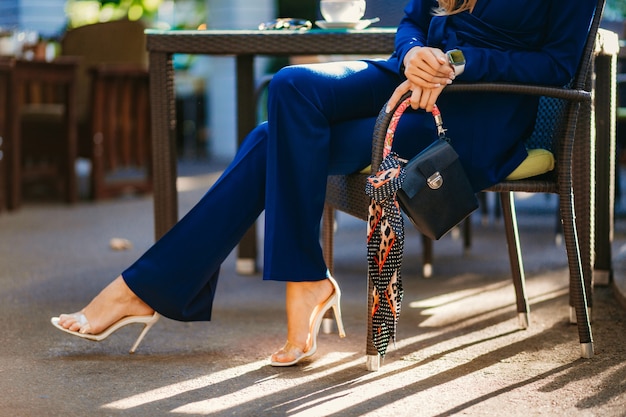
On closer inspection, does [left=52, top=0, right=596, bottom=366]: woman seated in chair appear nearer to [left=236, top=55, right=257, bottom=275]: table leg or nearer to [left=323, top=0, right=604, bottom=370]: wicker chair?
[left=323, top=0, right=604, bottom=370]: wicker chair

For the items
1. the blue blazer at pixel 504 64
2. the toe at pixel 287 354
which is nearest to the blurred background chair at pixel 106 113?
the toe at pixel 287 354

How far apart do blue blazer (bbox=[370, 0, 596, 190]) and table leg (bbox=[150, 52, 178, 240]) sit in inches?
27.4

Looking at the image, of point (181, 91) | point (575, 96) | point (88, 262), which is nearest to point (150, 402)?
point (575, 96)

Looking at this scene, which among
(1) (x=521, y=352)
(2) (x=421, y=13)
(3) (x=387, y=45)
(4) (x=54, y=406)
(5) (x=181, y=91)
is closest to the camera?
(4) (x=54, y=406)

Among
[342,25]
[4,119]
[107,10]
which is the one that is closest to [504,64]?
[342,25]

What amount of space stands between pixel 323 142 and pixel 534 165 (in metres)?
0.48

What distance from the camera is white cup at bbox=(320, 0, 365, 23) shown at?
105 inches

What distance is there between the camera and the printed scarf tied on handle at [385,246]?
190cm

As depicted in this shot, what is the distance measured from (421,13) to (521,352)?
0.85m

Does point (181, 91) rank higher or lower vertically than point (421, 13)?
lower

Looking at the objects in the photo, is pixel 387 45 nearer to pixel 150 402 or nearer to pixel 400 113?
pixel 400 113

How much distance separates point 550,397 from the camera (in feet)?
5.96

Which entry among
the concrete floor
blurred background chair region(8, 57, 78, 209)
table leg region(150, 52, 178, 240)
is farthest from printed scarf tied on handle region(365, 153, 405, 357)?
blurred background chair region(8, 57, 78, 209)

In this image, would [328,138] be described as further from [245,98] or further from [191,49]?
[245,98]
